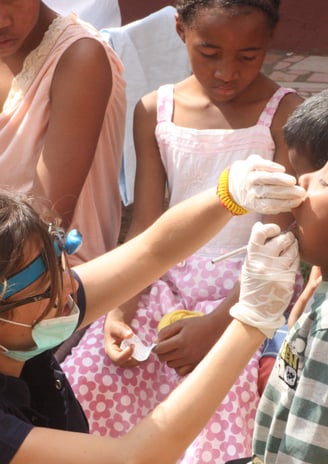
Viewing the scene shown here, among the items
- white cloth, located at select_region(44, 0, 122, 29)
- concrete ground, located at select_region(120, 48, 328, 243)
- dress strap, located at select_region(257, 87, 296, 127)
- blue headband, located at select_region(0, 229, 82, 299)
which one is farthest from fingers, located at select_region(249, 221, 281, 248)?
concrete ground, located at select_region(120, 48, 328, 243)

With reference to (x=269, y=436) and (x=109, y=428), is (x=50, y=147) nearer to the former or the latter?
(x=109, y=428)

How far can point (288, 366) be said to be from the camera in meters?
1.79

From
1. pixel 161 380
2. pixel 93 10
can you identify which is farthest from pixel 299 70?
pixel 161 380

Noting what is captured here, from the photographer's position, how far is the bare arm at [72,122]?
107 inches

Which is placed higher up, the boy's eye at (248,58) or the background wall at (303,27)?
the boy's eye at (248,58)

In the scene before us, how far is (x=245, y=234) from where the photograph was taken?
8.73 feet

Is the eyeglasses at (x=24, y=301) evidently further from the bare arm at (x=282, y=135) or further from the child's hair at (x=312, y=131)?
the bare arm at (x=282, y=135)

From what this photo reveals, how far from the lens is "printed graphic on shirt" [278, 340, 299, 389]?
1.77m

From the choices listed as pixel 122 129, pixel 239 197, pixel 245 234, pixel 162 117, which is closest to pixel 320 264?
pixel 239 197

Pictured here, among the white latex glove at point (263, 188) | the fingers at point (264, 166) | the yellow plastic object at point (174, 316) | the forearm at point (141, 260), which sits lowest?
the yellow plastic object at point (174, 316)

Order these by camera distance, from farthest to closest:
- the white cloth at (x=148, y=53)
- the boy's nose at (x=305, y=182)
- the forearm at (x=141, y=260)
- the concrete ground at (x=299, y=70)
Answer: the concrete ground at (x=299, y=70) → the white cloth at (x=148, y=53) → the forearm at (x=141, y=260) → the boy's nose at (x=305, y=182)

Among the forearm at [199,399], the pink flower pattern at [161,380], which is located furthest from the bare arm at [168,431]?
the pink flower pattern at [161,380]

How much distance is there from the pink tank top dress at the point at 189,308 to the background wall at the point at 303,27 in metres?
3.84

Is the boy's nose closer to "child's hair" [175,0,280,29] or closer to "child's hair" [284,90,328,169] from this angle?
"child's hair" [284,90,328,169]
